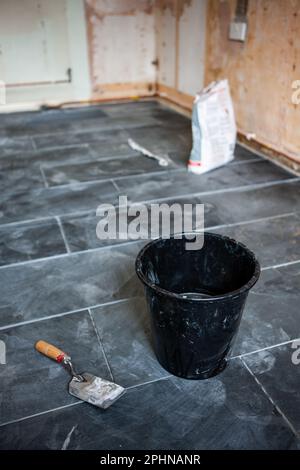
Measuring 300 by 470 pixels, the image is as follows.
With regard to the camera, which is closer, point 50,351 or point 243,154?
point 50,351

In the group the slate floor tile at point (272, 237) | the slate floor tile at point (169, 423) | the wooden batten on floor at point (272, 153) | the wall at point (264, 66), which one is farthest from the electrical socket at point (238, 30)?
the slate floor tile at point (169, 423)

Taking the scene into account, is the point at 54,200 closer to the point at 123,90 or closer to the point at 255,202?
the point at 255,202

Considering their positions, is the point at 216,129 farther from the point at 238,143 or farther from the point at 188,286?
the point at 188,286

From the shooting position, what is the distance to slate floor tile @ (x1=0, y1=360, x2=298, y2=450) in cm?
114

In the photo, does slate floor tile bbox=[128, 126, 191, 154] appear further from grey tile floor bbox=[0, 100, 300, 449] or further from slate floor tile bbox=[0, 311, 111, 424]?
slate floor tile bbox=[0, 311, 111, 424]

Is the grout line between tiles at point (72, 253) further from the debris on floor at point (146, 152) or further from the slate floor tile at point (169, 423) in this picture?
the debris on floor at point (146, 152)

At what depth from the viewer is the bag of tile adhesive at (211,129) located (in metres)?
2.63

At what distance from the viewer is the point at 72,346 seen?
1473mm

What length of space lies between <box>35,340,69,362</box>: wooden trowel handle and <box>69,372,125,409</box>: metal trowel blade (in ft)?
0.28

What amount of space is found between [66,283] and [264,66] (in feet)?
6.64

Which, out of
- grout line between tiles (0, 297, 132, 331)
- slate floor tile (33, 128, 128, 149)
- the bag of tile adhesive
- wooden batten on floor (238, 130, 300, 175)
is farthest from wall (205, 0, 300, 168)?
grout line between tiles (0, 297, 132, 331)

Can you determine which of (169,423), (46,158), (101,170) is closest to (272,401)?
(169,423)

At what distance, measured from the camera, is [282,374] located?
135cm
